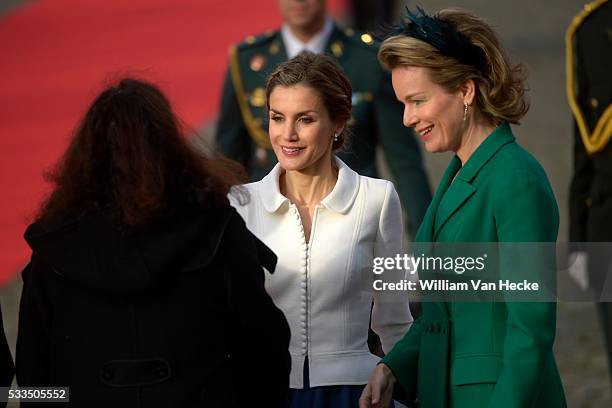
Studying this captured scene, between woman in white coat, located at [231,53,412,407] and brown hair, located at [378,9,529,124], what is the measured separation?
35 centimetres

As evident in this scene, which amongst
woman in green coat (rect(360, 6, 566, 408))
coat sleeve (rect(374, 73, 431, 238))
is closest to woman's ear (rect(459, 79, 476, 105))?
woman in green coat (rect(360, 6, 566, 408))

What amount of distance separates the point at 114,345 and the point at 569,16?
16.6 metres

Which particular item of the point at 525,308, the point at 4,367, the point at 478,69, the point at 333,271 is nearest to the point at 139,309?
the point at 4,367

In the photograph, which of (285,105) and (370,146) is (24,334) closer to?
(285,105)

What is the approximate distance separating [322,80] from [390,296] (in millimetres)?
558

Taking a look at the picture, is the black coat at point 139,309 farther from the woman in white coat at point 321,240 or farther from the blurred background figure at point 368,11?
the blurred background figure at point 368,11

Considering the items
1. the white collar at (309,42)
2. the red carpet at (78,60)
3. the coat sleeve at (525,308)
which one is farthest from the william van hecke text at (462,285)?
the red carpet at (78,60)

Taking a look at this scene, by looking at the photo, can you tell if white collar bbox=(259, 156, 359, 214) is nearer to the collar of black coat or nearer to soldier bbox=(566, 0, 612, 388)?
the collar of black coat

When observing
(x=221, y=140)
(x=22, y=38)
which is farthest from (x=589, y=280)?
(x=22, y=38)

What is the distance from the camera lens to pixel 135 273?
3.02 m

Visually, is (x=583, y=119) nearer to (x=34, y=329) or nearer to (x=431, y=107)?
(x=431, y=107)

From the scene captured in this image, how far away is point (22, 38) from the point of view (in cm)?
1647

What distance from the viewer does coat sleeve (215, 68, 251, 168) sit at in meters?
5.49

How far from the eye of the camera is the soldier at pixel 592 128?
497 centimetres
